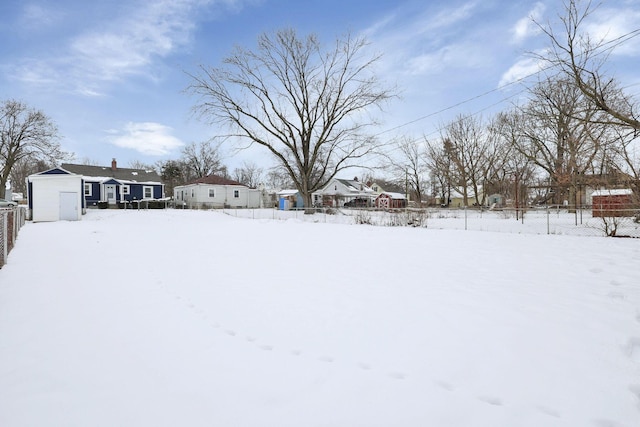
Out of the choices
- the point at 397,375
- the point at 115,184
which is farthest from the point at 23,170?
the point at 397,375

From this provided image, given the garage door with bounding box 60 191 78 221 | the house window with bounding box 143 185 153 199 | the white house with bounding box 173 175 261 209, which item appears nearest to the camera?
the garage door with bounding box 60 191 78 221

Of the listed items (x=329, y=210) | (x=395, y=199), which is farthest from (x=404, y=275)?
(x=395, y=199)

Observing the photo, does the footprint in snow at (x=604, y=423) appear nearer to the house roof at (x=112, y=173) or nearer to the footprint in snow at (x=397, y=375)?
the footprint in snow at (x=397, y=375)

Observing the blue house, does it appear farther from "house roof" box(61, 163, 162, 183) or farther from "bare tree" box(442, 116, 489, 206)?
"bare tree" box(442, 116, 489, 206)

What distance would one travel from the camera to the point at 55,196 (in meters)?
22.2

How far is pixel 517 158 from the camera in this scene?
147ft

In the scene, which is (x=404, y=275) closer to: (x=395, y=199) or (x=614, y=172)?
(x=614, y=172)

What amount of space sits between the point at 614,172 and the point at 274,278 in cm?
1242

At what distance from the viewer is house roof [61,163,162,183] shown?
36312 millimetres

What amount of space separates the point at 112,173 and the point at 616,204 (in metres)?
43.7

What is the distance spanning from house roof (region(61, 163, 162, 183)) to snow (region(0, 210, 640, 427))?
3468 centimetres

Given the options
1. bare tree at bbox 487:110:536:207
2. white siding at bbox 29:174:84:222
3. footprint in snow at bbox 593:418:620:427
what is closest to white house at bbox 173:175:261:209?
white siding at bbox 29:174:84:222

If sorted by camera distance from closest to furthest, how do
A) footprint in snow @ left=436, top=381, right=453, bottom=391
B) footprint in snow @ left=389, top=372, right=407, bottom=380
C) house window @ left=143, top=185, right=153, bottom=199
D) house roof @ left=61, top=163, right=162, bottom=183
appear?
footprint in snow @ left=436, top=381, right=453, bottom=391 → footprint in snow @ left=389, top=372, right=407, bottom=380 → house roof @ left=61, top=163, right=162, bottom=183 → house window @ left=143, top=185, right=153, bottom=199

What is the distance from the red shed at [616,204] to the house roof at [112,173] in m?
41.3
